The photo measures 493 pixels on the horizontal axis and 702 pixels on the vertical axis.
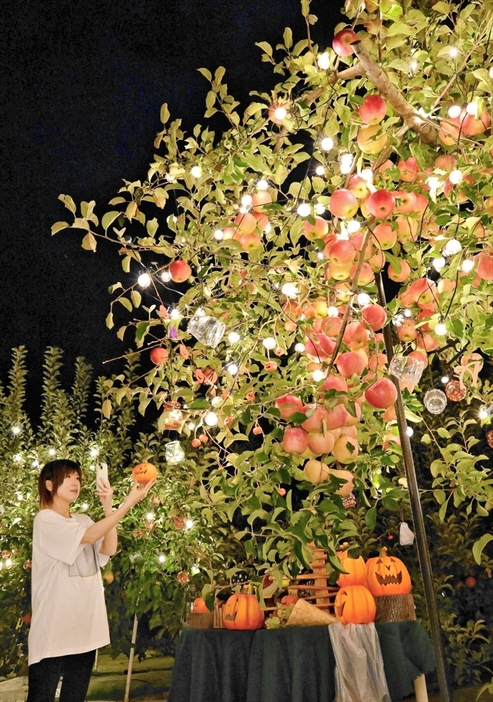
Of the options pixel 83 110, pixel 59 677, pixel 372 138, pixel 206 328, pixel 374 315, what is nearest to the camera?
pixel 372 138

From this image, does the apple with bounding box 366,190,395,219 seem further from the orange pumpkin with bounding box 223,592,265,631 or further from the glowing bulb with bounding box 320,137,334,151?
the orange pumpkin with bounding box 223,592,265,631

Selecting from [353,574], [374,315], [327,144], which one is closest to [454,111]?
[327,144]

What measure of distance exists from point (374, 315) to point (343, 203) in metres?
0.20

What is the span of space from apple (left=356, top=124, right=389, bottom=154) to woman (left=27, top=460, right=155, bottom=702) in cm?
148

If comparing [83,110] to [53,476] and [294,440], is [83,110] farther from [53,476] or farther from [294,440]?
[294,440]

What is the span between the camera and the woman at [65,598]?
6.81 feet

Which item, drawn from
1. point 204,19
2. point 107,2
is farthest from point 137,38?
point 204,19

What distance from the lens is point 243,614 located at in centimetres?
262

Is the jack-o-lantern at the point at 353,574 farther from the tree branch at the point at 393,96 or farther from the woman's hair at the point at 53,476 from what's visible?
the tree branch at the point at 393,96

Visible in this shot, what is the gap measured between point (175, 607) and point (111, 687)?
1546mm

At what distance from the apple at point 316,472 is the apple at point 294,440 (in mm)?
38

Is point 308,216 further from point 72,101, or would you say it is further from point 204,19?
point 72,101

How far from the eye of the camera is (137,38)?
4145 mm

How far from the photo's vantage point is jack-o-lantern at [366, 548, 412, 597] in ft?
9.71
